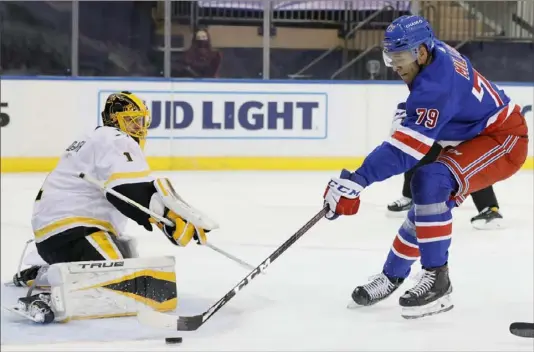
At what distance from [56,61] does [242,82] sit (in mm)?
1326

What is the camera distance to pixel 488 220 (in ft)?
15.5

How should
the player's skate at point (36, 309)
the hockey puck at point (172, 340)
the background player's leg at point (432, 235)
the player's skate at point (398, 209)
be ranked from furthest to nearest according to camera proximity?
the player's skate at point (398, 209) < the background player's leg at point (432, 235) < the player's skate at point (36, 309) < the hockey puck at point (172, 340)

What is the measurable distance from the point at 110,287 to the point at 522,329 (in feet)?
3.47

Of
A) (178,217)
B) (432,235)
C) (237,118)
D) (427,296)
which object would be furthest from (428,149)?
(237,118)

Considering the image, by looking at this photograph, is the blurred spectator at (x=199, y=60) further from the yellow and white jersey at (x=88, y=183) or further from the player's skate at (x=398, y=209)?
the yellow and white jersey at (x=88, y=183)

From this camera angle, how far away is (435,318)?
2.78 meters

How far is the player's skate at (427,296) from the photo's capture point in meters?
2.75

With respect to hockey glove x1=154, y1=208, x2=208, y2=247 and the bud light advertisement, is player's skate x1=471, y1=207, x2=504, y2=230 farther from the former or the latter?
the bud light advertisement

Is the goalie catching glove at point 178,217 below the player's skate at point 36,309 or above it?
above

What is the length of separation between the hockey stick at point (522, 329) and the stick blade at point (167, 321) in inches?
30.7

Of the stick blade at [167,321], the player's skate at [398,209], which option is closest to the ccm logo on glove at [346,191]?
the stick blade at [167,321]

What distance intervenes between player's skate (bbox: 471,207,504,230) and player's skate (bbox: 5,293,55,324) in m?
2.51

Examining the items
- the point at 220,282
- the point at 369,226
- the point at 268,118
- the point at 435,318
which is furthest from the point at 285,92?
the point at 435,318

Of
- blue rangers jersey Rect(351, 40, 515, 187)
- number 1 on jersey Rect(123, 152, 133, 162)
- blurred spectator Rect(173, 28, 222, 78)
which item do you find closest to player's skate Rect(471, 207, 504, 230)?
blue rangers jersey Rect(351, 40, 515, 187)
